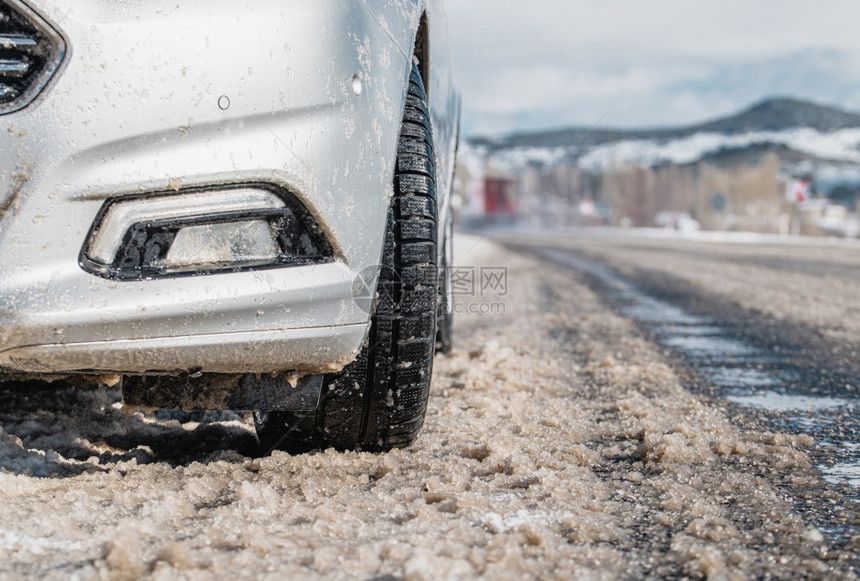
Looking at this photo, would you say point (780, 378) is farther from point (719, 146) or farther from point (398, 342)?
point (719, 146)

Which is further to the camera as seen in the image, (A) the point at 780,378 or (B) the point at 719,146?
(B) the point at 719,146

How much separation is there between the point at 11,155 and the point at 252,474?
95 cm

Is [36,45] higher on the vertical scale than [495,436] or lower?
higher

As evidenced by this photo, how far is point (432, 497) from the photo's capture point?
178cm

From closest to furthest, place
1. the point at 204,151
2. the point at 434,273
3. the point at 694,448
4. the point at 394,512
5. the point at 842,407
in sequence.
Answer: the point at 204,151 < the point at 394,512 < the point at 434,273 < the point at 694,448 < the point at 842,407

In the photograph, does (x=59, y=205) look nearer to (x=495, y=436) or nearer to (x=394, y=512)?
(x=394, y=512)

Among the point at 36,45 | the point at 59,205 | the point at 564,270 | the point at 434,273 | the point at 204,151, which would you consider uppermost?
the point at 36,45

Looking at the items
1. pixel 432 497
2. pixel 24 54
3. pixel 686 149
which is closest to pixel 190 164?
pixel 24 54

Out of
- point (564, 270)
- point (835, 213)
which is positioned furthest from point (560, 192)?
point (564, 270)

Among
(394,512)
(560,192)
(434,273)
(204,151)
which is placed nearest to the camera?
(204,151)

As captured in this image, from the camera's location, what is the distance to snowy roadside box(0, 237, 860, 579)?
4.69 feet

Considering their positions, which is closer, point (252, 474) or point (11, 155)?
point (11, 155)

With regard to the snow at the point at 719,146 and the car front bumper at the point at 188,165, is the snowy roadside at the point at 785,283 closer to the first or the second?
the car front bumper at the point at 188,165

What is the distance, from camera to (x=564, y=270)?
11664 mm
